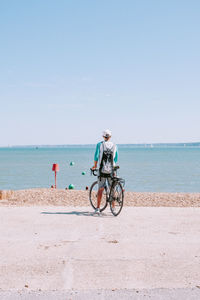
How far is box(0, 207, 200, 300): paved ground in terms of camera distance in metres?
3.84

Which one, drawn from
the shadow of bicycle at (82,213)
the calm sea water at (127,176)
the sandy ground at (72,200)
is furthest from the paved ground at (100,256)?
the calm sea water at (127,176)

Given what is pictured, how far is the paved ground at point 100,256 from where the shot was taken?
12.6 feet

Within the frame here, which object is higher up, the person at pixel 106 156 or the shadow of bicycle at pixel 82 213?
the person at pixel 106 156

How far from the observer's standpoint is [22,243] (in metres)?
5.74

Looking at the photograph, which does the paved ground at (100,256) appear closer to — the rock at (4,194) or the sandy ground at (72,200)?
the rock at (4,194)

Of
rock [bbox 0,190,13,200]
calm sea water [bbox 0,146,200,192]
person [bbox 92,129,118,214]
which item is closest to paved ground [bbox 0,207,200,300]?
person [bbox 92,129,118,214]

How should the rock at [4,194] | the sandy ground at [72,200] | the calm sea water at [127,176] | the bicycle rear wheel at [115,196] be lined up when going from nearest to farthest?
the bicycle rear wheel at [115,196] → the rock at [4,194] → the sandy ground at [72,200] → the calm sea water at [127,176]

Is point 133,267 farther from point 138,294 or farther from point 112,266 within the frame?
point 138,294

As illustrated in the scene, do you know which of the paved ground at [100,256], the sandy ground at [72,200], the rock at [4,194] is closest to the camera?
the paved ground at [100,256]

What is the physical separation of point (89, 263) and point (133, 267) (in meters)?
0.57

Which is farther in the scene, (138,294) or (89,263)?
(89,263)

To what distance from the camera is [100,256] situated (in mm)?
4965

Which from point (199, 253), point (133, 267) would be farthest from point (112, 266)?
point (199, 253)

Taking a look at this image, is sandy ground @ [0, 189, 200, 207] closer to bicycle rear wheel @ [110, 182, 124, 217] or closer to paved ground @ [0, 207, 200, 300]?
bicycle rear wheel @ [110, 182, 124, 217]
